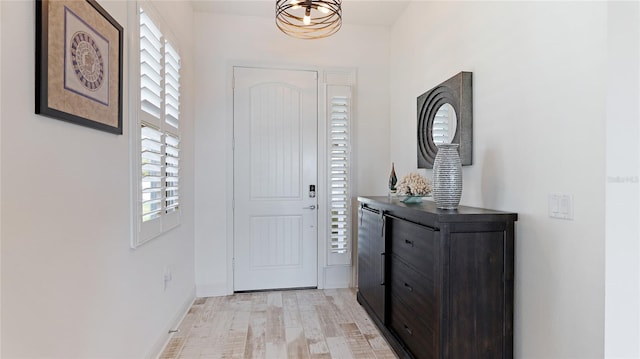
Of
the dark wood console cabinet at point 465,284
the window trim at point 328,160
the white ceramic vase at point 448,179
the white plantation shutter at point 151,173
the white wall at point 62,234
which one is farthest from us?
the window trim at point 328,160

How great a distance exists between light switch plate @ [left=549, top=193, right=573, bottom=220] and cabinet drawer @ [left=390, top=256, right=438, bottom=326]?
0.66 metres

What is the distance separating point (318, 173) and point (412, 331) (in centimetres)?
192

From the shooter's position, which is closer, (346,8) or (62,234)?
(62,234)

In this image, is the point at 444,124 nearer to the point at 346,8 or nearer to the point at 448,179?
the point at 448,179

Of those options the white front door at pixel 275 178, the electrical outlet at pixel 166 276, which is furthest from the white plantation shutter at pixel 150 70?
the white front door at pixel 275 178

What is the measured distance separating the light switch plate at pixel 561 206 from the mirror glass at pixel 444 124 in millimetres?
907

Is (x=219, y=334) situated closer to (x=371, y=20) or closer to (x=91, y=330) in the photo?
(x=91, y=330)

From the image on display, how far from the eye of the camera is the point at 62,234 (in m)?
1.29

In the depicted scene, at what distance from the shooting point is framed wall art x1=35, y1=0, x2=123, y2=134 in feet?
3.81

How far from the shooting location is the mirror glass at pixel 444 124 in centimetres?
239

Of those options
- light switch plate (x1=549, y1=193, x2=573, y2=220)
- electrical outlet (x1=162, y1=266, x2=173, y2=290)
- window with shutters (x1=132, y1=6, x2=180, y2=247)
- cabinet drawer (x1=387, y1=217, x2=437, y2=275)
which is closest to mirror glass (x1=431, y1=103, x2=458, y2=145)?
cabinet drawer (x1=387, y1=217, x2=437, y2=275)

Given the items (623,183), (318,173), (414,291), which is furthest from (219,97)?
(623,183)

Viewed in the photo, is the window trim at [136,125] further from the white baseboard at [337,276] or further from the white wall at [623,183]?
the white wall at [623,183]

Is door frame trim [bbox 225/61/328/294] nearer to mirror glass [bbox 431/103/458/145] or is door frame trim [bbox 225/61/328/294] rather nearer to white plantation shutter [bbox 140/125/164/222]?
white plantation shutter [bbox 140/125/164/222]
